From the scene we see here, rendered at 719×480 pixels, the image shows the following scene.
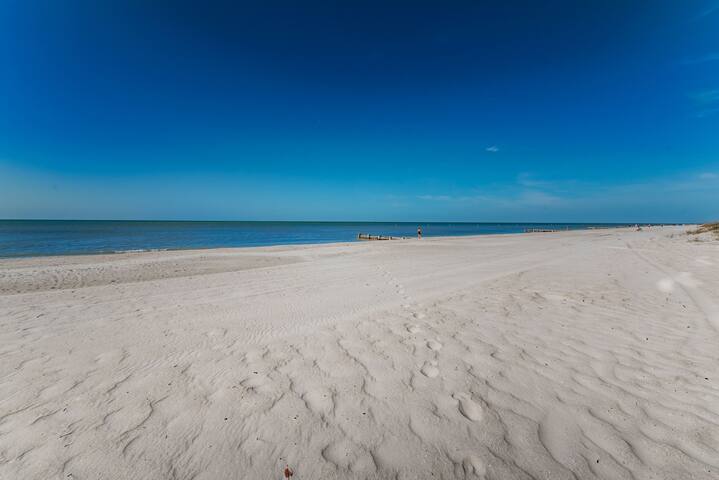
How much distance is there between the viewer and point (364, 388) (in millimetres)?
3588

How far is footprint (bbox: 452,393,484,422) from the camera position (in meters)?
3.09

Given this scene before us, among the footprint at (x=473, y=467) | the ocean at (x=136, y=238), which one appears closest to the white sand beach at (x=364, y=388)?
the footprint at (x=473, y=467)

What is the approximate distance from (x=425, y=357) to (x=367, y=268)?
8.49 m

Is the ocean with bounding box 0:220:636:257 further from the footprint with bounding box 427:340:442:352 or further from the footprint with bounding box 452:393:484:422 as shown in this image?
the footprint with bounding box 452:393:484:422

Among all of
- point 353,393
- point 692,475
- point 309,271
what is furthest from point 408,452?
point 309,271

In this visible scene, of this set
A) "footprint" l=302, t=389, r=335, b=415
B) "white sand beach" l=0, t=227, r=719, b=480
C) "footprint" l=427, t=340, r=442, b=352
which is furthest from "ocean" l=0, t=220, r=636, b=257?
"footprint" l=427, t=340, r=442, b=352

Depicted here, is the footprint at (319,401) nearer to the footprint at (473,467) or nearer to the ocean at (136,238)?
the footprint at (473,467)

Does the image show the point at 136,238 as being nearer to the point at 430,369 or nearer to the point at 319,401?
the point at 319,401

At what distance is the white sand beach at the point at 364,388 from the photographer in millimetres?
2559

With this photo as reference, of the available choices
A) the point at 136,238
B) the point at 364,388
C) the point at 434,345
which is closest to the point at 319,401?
the point at 364,388

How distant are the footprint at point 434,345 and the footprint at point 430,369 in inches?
16.6

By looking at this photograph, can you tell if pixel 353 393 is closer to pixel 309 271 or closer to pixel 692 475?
pixel 692 475

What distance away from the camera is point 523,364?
13.5 ft

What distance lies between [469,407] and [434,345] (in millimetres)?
1490
